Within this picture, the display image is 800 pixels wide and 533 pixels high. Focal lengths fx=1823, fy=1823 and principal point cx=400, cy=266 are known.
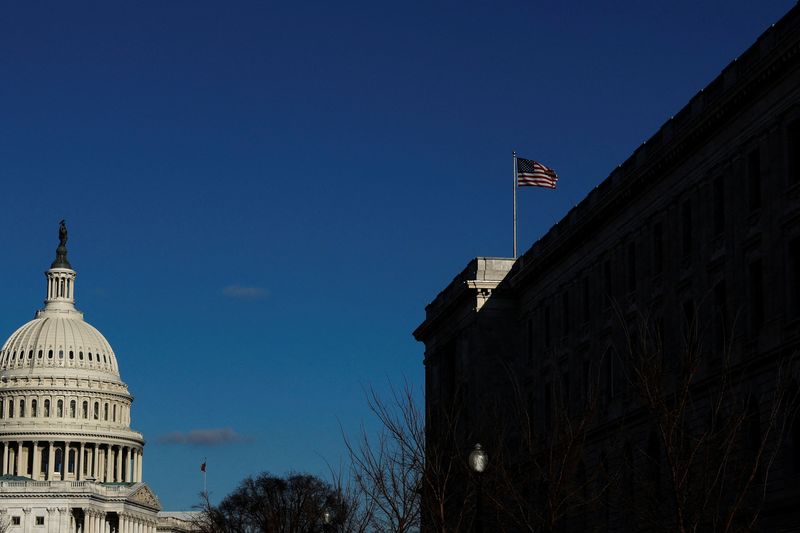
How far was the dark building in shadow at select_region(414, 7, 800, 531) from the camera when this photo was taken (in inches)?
2063

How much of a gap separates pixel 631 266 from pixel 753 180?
1433 cm

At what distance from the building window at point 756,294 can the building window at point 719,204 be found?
356cm

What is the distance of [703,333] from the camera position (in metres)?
61.9

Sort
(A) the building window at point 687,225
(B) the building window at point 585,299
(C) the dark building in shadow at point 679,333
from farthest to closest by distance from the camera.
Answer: (B) the building window at point 585,299, (A) the building window at point 687,225, (C) the dark building in shadow at point 679,333

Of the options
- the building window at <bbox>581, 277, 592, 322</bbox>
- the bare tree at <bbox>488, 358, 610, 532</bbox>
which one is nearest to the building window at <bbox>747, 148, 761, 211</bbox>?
the bare tree at <bbox>488, 358, 610, 532</bbox>

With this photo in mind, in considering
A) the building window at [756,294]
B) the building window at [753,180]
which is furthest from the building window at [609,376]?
the building window at [753,180]

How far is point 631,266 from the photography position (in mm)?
73438

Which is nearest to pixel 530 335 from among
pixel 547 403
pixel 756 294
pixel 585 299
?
pixel 547 403

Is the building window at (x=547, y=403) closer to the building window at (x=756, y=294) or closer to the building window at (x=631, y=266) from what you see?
the building window at (x=631, y=266)

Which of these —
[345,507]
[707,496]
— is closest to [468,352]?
[345,507]

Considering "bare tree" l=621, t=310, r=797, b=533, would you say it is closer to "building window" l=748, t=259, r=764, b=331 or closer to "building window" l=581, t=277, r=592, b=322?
"building window" l=748, t=259, r=764, b=331

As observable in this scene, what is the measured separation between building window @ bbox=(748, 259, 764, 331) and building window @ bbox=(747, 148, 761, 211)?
6.39 ft

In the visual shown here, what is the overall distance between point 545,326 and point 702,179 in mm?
25531

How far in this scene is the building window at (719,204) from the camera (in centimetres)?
6244
